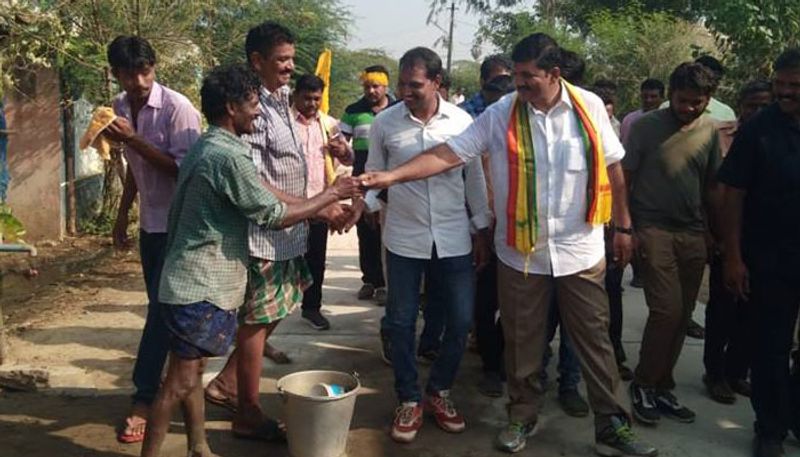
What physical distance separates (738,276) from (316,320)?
9.75 ft

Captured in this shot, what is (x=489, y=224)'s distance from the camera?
4059 millimetres

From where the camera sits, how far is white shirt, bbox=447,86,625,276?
3.54m

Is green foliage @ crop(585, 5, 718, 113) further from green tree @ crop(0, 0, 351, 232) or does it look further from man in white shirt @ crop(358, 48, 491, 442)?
man in white shirt @ crop(358, 48, 491, 442)

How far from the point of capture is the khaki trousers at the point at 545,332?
11.9 feet

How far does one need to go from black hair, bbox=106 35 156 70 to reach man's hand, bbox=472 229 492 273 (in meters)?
1.88

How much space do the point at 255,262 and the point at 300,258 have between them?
0.30m

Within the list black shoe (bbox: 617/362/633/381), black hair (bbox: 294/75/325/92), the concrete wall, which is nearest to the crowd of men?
black shoe (bbox: 617/362/633/381)

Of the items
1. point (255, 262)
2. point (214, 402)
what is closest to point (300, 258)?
point (255, 262)

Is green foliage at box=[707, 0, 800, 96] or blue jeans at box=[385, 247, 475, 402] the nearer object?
blue jeans at box=[385, 247, 475, 402]

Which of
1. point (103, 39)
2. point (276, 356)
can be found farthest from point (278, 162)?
point (103, 39)

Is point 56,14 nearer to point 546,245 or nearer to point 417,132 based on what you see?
point 417,132

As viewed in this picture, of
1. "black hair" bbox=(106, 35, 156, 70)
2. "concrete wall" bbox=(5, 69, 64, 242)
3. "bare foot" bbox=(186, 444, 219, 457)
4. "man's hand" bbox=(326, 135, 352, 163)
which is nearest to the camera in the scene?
"bare foot" bbox=(186, 444, 219, 457)

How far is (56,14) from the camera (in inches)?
285

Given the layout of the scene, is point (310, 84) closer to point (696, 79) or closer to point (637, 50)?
point (696, 79)
